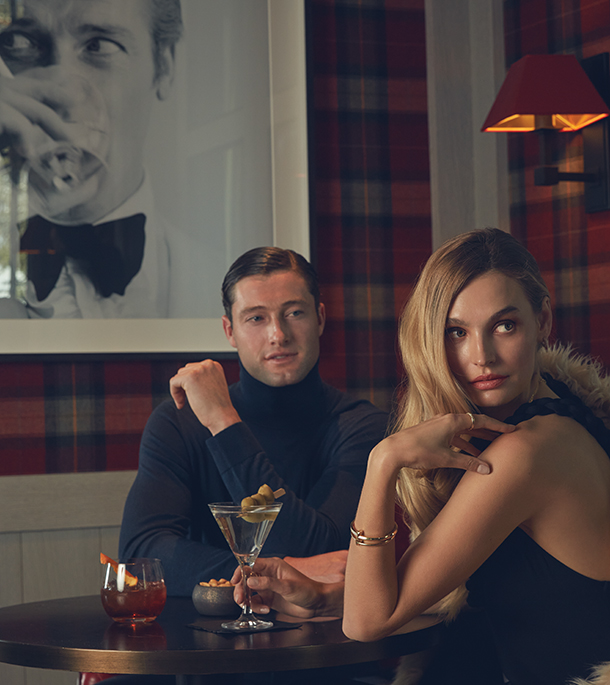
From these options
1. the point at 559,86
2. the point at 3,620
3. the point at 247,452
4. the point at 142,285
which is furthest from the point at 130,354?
the point at 559,86

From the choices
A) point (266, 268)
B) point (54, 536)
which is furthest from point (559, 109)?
point (54, 536)

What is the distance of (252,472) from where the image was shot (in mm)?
1854

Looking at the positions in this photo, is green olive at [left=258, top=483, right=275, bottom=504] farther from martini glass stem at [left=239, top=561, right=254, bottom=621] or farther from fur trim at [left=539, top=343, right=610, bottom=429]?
fur trim at [left=539, top=343, right=610, bottom=429]

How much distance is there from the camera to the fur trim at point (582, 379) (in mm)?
1347

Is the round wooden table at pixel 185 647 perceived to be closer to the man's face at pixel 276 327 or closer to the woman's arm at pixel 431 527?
the woman's arm at pixel 431 527

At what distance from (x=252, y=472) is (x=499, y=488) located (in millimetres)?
757

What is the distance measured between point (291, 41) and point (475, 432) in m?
1.86

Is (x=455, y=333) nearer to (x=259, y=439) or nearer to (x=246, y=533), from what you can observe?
(x=246, y=533)

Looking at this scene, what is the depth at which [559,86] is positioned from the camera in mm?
2305

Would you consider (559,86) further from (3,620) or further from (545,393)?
(3,620)

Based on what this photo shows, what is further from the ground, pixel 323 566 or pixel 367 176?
pixel 367 176

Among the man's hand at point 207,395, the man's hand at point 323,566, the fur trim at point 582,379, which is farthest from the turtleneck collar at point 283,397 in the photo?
the fur trim at point 582,379

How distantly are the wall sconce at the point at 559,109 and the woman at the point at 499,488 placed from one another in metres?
1.09

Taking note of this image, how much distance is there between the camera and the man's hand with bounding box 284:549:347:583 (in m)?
1.57
